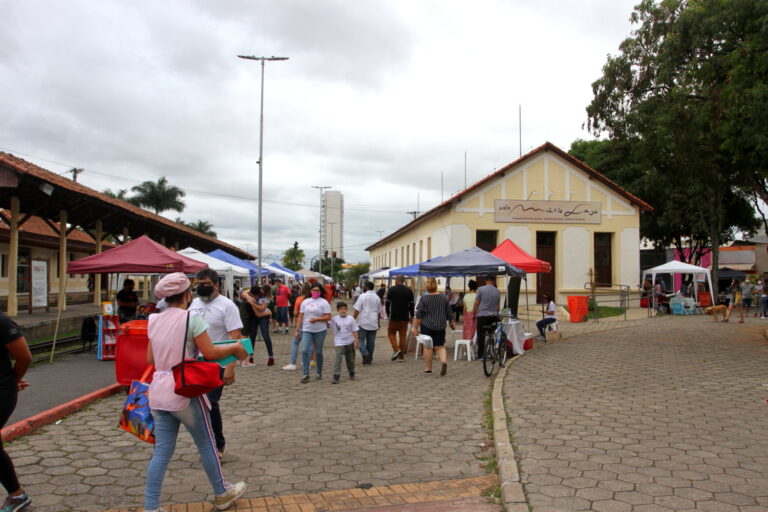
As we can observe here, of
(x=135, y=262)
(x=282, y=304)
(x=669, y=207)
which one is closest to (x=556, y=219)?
(x=669, y=207)

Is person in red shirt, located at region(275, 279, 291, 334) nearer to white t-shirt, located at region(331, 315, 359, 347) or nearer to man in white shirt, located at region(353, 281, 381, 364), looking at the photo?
man in white shirt, located at region(353, 281, 381, 364)

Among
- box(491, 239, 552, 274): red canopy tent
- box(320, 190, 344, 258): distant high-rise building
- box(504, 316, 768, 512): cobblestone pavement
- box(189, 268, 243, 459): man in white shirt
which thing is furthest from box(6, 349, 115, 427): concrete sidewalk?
box(320, 190, 344, 258): distant high-rise building

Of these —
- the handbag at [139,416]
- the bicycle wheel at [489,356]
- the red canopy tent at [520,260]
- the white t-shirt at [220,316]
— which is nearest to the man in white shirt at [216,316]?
the white t-shirt at [220,316]

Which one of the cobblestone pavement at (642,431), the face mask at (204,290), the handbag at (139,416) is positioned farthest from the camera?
the face mask at (204,290)

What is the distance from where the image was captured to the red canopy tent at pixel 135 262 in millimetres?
11664

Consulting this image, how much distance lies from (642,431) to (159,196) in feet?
201

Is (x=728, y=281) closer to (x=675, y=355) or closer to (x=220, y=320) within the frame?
(x=675, y=355)

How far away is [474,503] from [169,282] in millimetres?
2646

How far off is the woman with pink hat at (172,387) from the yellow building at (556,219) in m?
22.7

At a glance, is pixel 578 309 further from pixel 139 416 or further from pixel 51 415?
pixel 139 416

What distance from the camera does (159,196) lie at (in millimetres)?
61281

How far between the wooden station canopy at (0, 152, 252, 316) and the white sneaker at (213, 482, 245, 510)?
9.56m

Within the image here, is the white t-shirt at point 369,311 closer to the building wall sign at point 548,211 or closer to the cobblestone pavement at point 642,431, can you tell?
the cobblestone pavement at point 642,431

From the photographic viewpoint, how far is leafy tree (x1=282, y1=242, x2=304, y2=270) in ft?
342
